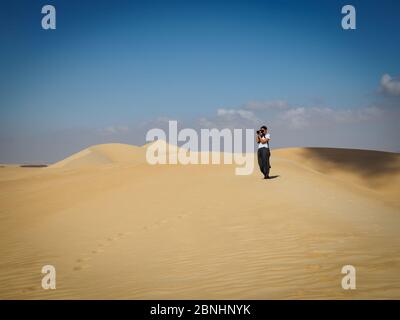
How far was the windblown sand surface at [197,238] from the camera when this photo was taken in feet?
18.1

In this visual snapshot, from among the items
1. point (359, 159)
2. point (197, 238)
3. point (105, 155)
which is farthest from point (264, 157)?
point (105, 155)

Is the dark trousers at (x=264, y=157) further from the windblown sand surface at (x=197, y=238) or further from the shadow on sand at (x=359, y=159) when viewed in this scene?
the shadow on sand at (x=359, y=159)

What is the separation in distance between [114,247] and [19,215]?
699cm

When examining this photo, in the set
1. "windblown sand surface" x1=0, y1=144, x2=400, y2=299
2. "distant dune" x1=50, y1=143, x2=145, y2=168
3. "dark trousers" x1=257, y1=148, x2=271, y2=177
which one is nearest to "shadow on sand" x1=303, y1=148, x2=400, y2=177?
"windblown sand surface" x1=0, y1=144, x2=400, y2=299

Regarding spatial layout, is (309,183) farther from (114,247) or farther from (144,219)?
(114,247)

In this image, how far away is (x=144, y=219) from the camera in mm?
11203

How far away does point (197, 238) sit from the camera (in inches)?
342

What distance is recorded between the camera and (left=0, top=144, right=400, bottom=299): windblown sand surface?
5.51 metres

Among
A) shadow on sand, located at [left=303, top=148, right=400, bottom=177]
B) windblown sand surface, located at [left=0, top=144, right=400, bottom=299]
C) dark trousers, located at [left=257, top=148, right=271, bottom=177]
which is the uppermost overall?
shadow on sand, located at [left=303, top=148, right=400, bottom=177]

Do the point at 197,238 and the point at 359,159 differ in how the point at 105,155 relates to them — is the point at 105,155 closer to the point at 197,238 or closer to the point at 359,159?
the point at 359,159

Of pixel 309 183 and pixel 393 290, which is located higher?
pixel 309 183

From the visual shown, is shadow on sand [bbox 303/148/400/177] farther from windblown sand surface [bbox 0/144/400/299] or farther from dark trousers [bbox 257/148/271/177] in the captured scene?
dark trousers [bbox 257/148/271/177]

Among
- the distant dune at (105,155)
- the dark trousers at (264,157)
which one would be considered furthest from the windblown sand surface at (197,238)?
the distant dune at (105,155)
